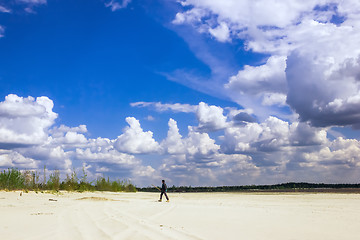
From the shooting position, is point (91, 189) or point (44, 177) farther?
point (91, 189)

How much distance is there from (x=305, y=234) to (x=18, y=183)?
33.1 meters

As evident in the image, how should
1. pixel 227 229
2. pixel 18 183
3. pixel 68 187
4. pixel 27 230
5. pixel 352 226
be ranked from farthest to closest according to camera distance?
pixel 68 187 → pixel 18 183 → pixel 352 226 → pixel 227 229 → pixel 27 230

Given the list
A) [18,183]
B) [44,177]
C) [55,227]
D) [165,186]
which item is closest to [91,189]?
[44,177]

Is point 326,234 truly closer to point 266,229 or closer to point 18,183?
point 266,229

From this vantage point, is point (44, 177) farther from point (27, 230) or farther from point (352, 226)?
point (352, 226)

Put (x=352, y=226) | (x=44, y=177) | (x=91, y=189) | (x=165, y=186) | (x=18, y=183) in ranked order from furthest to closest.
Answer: (x=91, y=189) < (x=44, y=177) < (x=18, y=183) < (x=165, y=186) < (x=352, y=226)

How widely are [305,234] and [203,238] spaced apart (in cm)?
314

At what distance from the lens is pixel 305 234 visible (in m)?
8.48

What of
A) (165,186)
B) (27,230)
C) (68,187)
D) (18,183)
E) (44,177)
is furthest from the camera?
(68,187)

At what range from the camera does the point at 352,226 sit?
10.2m

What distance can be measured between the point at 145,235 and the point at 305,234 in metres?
4.47

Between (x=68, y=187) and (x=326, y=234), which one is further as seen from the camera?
(x=68, y=187)

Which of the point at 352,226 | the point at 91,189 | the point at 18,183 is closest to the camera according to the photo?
the point at 352,226

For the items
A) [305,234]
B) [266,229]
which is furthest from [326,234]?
[266,229]
